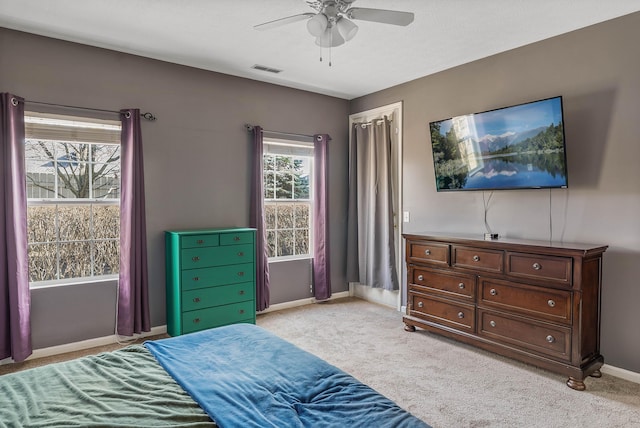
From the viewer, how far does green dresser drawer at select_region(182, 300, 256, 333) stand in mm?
3641

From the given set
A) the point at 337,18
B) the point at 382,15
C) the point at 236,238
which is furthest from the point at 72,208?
the point at 382,15

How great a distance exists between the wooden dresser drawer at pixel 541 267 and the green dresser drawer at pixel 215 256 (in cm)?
241

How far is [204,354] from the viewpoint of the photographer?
5.92ft

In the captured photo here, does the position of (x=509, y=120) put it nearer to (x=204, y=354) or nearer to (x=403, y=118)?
(x=403, y=118)

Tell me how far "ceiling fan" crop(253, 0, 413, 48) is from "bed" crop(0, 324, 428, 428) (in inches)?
74.3

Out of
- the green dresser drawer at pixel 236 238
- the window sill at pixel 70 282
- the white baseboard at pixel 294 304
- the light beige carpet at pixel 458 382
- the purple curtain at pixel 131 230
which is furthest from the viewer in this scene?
the white baseboard at pixel 294 304

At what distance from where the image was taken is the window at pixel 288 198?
4.73 m

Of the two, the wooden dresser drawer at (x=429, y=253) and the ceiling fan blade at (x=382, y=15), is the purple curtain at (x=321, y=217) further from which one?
the ceiling fan blade at (x=382, y=15)

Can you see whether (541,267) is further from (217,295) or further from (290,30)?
(217,295)

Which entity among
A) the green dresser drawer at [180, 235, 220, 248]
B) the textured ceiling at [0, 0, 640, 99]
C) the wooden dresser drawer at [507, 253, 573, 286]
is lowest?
the wooden dresser drawer at [507, 253, 573, 286]

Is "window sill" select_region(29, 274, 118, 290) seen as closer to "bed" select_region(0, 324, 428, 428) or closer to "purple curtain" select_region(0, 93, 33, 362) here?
"purple curtain" select_region(0, 93, 33, 362)

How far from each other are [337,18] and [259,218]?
2.48 meters

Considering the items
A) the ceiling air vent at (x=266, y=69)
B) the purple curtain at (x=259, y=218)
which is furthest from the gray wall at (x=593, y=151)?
the purple curtain at (x=259, y=218)

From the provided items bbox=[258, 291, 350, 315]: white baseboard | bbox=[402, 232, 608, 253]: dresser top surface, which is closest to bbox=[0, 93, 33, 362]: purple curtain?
bbox=[258, 291, 350, 315]: white baseboard
